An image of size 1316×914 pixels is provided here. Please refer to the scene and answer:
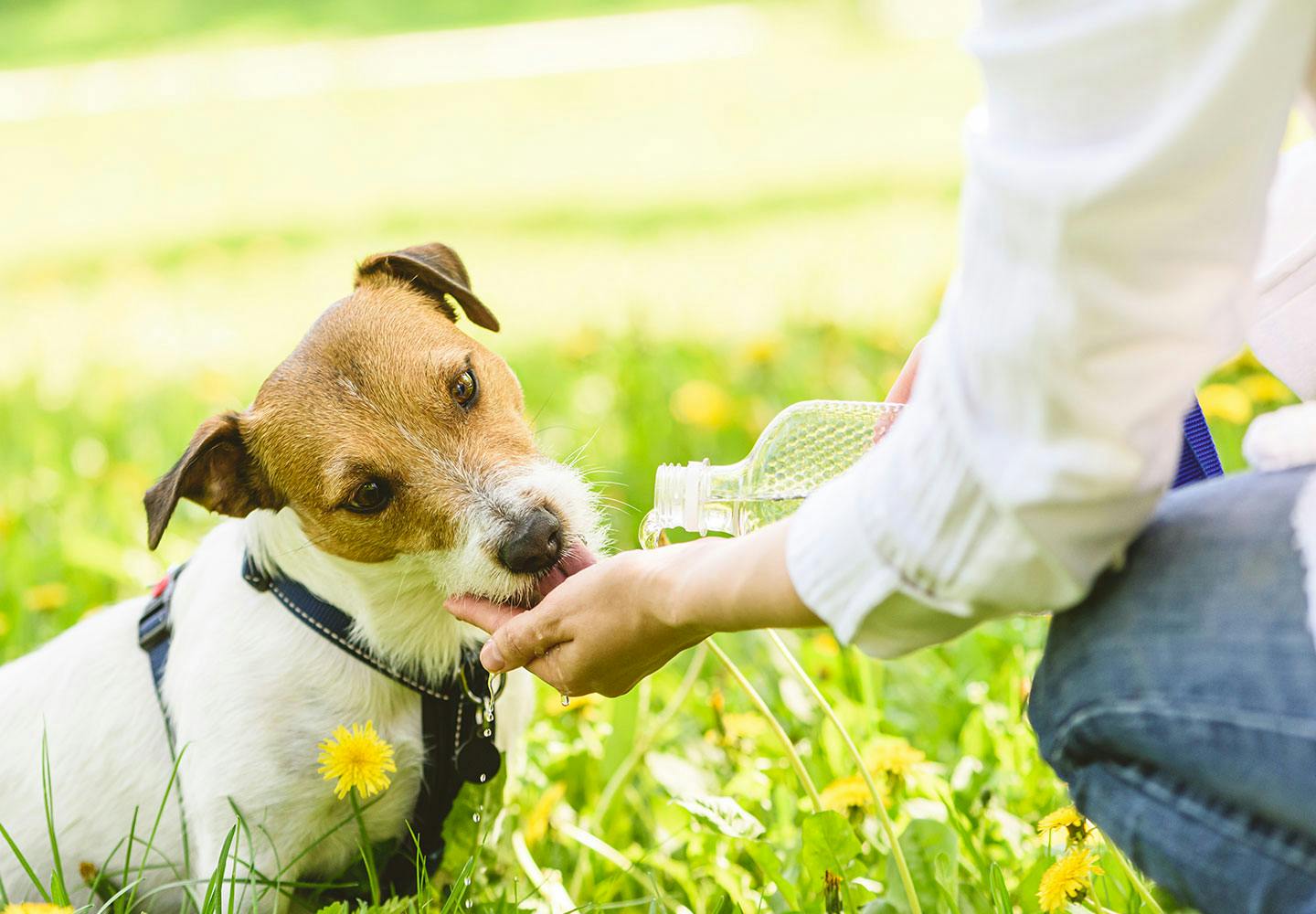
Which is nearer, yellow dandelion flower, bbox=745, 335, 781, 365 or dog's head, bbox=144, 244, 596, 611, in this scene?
dog's head, bbox=144, 244, 596, 611

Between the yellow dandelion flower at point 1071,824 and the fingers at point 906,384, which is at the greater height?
the fingers at point 906,384

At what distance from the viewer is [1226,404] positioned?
3379mm

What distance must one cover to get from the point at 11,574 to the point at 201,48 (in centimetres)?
1270

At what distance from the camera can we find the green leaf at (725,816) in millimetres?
2164

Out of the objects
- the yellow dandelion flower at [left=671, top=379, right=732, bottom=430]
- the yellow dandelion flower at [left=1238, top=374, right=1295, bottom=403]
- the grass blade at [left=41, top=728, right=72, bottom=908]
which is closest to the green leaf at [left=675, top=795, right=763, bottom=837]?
the grass blade at [left=41, top=728, right=72, bottom=908]

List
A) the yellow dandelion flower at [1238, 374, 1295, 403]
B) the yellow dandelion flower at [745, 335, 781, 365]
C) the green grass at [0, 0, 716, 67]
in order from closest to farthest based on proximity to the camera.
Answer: the yellow dandelion flower at [1238, 374, 1295, 403] → the yellow dandelion flower at [745, 335, 781, 365] → the green grass at [0, 0, 716, 67]

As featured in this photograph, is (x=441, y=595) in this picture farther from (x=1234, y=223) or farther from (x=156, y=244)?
(x=156, y=244)

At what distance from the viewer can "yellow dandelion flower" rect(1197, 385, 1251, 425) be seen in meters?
3.36

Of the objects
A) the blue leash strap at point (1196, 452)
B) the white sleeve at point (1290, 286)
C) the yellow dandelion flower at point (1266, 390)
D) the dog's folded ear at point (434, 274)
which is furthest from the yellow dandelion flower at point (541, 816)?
the yellow dandelion flower at point (1266, 390)

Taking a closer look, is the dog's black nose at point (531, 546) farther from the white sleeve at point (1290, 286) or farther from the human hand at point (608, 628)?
the white sleeve at point (1290, 286)

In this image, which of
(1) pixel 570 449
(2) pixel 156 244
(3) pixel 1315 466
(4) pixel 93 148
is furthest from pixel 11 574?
(4) pixel 93 148

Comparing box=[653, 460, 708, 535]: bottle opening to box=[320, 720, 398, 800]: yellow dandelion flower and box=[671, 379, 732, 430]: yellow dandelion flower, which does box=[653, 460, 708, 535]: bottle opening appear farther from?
box=[671, 379, 732, 430]: yellow dandelion flower

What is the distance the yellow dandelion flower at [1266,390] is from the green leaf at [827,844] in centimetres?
225

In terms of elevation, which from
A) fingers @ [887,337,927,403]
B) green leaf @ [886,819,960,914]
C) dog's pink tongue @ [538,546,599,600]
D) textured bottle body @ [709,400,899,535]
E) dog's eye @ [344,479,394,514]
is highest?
fingers @ [887,337,927,403]
